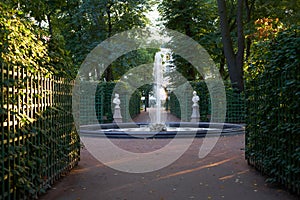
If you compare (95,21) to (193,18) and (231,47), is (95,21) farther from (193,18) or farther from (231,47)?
(231,47)

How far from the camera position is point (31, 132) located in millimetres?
4379

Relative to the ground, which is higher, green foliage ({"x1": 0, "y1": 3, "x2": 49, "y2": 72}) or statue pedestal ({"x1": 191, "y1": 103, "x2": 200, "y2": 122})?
green foliage ({"x1": 0, "y1": 3, "x2": 49, "y2": 72})

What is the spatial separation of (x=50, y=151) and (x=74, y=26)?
21020 mm

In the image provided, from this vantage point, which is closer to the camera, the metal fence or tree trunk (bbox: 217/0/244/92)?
the metal fence

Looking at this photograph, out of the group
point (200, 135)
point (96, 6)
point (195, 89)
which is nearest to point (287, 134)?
point (200, 135)

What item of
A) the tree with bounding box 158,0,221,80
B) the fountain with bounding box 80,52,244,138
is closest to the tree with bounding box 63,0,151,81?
the tree with bounding box 158,0,221,80

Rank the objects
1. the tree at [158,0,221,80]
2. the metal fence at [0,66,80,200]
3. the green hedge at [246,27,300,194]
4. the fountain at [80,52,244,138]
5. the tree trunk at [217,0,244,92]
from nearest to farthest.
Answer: the metal fence at [0,66,80,200] → the green hedge at [246,27,300,194] → the fountain at [80,52,244,138] → the tree trunk at [217,0,244,92] → the tree at [158,0,221,80]

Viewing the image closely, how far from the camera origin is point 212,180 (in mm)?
6059

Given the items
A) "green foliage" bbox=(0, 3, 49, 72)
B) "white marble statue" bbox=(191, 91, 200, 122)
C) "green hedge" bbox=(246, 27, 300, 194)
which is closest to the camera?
"green foliage" bbox=(0, 3, 49, 72)

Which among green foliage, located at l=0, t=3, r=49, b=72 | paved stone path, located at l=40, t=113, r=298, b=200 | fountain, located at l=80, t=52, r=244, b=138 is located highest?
green foliage, located at l=0, t=3, r=49, b=72

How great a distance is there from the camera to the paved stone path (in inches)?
199

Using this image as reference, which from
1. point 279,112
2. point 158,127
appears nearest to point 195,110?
point 158,127

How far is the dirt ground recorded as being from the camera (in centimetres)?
505

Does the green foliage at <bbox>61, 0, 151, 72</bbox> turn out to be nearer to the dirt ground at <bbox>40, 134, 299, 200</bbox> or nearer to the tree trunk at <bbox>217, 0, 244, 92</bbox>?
the tree trunk at <bbox>217, 0, 244, 92</bbox>
